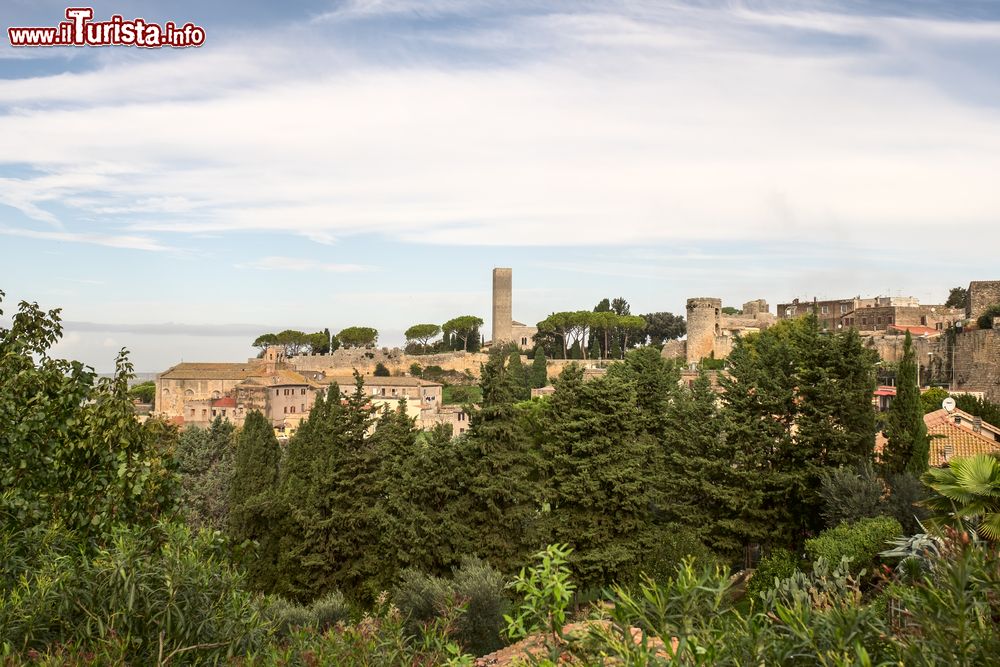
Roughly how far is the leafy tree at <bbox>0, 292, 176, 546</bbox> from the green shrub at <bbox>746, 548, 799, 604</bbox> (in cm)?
1294

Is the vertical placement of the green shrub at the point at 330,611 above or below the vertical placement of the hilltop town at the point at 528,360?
below

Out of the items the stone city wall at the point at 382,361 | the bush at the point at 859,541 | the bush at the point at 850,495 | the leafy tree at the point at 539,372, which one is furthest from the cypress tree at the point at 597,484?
the stone city wall at the point at 382,361

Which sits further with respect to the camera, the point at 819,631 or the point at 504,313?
the point at 504,313

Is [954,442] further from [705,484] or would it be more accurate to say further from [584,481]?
[584,481]

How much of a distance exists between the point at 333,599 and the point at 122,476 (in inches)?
440

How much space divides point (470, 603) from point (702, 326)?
55.5 m

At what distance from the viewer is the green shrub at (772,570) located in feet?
58.9

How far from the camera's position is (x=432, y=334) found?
102 meters

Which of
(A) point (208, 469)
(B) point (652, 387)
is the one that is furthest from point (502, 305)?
(B) point (652, 387)

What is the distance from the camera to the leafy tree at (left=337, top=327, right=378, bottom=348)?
331 feet

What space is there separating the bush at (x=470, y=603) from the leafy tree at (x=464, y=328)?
78.6m

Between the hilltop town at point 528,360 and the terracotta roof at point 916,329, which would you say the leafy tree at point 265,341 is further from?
the terracotta roof at point 916,329

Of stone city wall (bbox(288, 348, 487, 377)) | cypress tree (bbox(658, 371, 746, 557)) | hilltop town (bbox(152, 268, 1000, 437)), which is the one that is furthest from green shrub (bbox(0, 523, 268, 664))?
stone city wall (bbox(288, 348, 487, 377))

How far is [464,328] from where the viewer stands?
9712 cm
